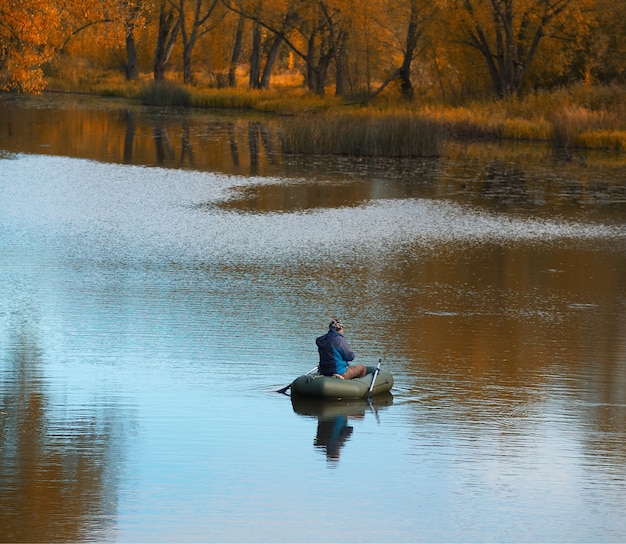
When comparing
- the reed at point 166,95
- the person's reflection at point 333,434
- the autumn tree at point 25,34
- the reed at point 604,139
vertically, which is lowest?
the person's reflection at point 333,434

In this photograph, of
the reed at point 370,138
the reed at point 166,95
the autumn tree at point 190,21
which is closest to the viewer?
the reed at point 370,138

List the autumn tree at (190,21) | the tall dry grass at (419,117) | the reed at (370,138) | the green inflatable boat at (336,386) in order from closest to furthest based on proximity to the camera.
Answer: the green inflatable boat at (336,386)
the reed at (370,138)
the tall dry grass at (419,117)
the autumn tree at (190,21)

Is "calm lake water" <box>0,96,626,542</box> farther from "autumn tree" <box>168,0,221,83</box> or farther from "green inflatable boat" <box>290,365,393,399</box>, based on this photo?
"autumn tree" <box>168,0,221,83</box>

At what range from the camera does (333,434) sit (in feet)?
35.6

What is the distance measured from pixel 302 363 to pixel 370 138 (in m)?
25.0

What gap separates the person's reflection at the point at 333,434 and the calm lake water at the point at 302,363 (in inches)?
1.4

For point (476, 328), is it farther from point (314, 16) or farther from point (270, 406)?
point (314, 16)

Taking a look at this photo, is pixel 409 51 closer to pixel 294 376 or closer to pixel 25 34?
pixel 25 34

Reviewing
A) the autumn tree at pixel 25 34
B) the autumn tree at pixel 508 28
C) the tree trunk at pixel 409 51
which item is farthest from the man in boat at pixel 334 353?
the tree trunk at pixel 409 51

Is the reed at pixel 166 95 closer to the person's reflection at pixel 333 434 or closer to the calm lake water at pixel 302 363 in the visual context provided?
the calm lake water at pixel 302 363

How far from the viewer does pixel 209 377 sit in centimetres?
1236

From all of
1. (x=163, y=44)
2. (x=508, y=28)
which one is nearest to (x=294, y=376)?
(x=508, y=28)

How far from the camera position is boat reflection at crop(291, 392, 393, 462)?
1065 centimetres

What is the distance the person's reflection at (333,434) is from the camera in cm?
1038
